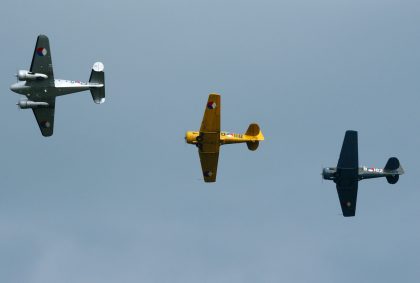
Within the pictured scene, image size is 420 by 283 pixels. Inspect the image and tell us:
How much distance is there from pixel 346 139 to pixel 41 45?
2834cm

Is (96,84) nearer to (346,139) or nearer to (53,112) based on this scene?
(53,112)

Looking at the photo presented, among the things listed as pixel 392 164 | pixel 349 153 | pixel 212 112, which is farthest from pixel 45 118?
pixel 392 164

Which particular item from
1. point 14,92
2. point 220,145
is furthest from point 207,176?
point 14,92

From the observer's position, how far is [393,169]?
323 ft

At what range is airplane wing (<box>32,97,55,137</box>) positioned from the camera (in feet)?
314

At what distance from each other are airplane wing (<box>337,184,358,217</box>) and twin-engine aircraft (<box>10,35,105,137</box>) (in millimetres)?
23807

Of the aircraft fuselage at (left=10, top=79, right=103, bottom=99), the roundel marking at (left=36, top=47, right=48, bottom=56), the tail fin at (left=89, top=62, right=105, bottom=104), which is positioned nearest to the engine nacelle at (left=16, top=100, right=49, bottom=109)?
the aircraft fuselage at (left=10, top=79, right=103, bottom=99)

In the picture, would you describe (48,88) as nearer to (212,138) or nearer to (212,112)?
(212,112)

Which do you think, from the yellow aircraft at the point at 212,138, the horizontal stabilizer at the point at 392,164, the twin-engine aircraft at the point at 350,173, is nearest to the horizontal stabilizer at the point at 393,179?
the twin-engine aircraft at the point at 350,173

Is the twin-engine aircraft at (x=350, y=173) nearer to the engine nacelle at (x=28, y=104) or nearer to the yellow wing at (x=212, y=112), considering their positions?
the yellow wing at (x=212, y=112)

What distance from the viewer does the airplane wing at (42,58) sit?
298 feet

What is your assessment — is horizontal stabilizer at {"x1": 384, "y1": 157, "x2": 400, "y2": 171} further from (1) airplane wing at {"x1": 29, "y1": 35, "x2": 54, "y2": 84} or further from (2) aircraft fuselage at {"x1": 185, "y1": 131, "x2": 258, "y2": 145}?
(1) airplane wing at {"x1": 29, "y1": 35, "x2": 54, "y2": 84}

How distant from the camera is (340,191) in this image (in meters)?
98.8

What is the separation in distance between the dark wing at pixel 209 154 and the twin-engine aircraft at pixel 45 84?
1010 cm
